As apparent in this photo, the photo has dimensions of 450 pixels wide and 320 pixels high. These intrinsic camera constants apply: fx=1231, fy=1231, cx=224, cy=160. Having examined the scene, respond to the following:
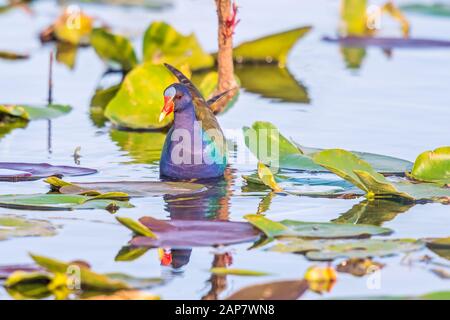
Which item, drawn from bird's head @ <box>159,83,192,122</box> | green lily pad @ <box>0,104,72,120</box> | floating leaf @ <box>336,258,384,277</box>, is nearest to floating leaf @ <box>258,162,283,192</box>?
bird's head @ <box>159,83,192,122</box>

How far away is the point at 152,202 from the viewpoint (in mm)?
5398

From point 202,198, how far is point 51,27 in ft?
19.4

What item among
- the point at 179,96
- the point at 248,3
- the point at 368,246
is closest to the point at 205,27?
the point at 248,3

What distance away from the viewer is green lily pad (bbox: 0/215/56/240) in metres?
4.72

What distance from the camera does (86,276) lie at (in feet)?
13.4

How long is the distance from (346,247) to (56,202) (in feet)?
4.38

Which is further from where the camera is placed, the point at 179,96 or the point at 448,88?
the point at 448,88

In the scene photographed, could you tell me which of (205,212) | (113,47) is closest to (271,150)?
(205,212)

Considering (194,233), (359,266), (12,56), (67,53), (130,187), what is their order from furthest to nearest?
1. (67,53)
2. (12,56)
3. (130,187)
4. (194,233)
5. (359,266)

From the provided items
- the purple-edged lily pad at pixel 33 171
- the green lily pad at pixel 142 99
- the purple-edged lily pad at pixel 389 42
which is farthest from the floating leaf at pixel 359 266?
the purple-edged lily pad at pixel 389 42

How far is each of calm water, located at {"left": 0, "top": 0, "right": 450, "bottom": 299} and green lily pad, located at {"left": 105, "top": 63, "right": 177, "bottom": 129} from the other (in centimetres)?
10

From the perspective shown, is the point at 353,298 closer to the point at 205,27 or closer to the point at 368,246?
the point at 368,246

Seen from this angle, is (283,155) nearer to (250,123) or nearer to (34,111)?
(250,123)

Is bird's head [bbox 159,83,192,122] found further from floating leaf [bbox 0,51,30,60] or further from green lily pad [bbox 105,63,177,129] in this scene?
floating leaf [bbox 0,51,30,60]
